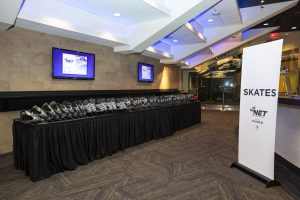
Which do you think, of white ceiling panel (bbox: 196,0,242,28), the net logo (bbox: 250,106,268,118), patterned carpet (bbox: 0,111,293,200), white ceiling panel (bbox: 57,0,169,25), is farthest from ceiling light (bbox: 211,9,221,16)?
patterned carpet (bbox: 0,111,293,200)

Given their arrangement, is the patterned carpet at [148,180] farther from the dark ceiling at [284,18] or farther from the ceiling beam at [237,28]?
the ceiling beam at [237,28]

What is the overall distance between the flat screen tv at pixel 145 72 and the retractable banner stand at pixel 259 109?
494 cm

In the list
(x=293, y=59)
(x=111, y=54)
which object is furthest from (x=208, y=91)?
(x=111, y=54)

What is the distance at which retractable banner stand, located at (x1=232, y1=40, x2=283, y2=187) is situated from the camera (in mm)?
2740

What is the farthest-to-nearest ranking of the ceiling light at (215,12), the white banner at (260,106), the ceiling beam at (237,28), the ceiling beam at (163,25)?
the ceiling beam at (237,28)
the ceiling light at (215,12)
the ceiling beam at (163,25)
the white banner at (260,106)

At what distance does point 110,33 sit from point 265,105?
417 cm

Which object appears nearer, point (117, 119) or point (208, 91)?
point (117, 119)

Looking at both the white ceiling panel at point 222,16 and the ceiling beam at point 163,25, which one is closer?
the ceiling beam at point 163,25

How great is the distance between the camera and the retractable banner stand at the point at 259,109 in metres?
2.74

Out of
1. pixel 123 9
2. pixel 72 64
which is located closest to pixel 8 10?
pixel 72 64

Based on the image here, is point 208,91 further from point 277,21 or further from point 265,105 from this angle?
point 265,105

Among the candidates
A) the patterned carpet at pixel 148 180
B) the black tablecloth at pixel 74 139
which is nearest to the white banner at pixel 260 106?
the patterned carpet at pixel 148 180

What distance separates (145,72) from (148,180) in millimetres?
5603

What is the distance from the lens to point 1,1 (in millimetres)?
2846
